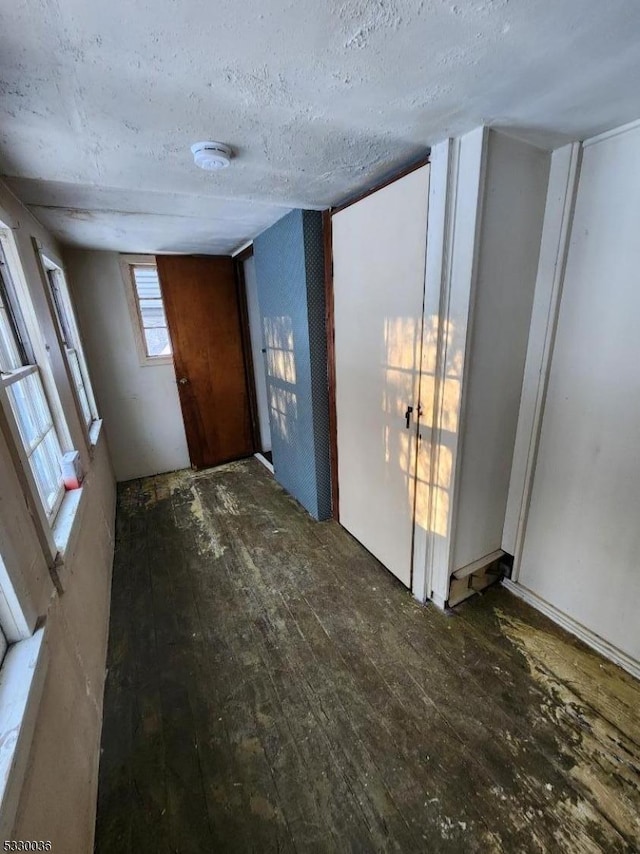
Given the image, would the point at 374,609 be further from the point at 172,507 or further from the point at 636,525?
the point at 172,507

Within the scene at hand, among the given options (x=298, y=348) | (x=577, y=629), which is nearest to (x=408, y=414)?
(x=298, y=348)

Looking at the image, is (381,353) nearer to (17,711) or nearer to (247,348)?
(17,711)

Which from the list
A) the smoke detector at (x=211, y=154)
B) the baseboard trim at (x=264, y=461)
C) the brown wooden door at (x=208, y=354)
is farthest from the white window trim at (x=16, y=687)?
the brown wooden door at (x=208, y=354)

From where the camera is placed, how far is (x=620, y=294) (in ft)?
4.45

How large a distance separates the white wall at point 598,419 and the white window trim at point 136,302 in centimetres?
322

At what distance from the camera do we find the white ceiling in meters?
0.74

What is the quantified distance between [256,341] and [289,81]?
2.82 meters

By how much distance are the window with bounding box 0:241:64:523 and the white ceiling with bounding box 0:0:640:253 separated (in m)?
0.55

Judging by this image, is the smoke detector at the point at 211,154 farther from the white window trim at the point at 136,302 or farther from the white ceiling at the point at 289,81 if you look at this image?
the white window trim at the point at 136,302

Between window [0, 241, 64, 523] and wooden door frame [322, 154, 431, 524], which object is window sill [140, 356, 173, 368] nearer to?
window [0, 241, 64, 523]

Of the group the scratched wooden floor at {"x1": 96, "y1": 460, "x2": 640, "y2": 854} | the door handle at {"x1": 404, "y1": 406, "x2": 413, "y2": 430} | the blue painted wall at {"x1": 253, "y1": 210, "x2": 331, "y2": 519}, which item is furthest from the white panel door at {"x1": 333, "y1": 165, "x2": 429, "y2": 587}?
the scratched wooden floor at {"x1": 96, "y1": 460, "x2": 640, "y2": 854}

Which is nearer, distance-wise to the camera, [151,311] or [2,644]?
[2,644]

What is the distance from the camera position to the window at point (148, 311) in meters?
3.22

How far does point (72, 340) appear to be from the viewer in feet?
9.10
